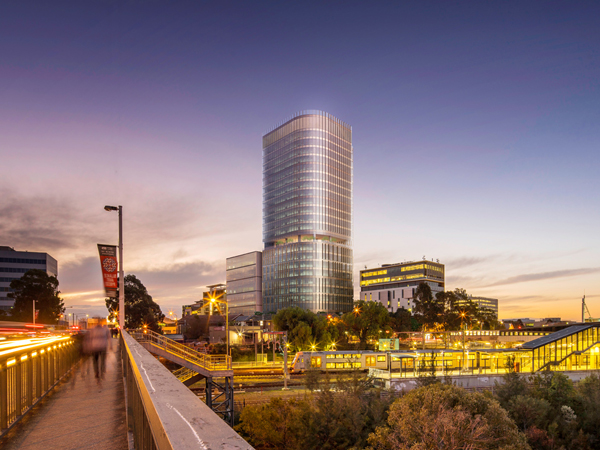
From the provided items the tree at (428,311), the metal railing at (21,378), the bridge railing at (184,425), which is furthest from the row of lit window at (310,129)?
the bridge railing at (184,425)

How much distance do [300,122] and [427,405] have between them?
523ft

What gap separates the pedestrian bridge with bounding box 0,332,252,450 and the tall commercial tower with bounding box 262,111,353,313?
143686 mm

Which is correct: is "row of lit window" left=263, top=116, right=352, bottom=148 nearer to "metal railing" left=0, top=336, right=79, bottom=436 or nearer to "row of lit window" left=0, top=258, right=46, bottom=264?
"row of lit window" left=0, top=258, right=46, bottom=264

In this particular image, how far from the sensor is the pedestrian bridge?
197 centimetres

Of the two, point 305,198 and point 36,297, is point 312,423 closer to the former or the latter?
point 36,297

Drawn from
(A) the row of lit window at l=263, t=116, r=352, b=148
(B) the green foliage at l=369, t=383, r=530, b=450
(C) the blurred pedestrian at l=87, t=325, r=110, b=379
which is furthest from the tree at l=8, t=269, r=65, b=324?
(A) the row of lit window at l=263, t=116, r=352, b=148

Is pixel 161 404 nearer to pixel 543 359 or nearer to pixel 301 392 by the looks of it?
pixel 301 392

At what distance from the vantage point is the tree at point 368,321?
8975cm

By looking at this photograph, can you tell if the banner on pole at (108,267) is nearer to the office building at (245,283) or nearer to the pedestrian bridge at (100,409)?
the pedestrian bridge at (100,409)

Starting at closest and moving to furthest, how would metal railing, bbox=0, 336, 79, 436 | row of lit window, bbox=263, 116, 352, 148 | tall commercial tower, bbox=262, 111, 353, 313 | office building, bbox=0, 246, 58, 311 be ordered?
metal railing, bbox=0, 336, 79, 436
office building, bbox=0, 246, 58, 311
tall commercial tower, bbox=262, 111, 353, 313
row of lit window, bbox=263, 116, 352, 148

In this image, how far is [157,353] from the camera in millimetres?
32344

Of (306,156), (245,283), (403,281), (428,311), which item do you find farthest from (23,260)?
(403,281)

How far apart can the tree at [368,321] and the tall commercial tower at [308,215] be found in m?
64.4

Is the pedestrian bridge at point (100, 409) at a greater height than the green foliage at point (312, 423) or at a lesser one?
greater
